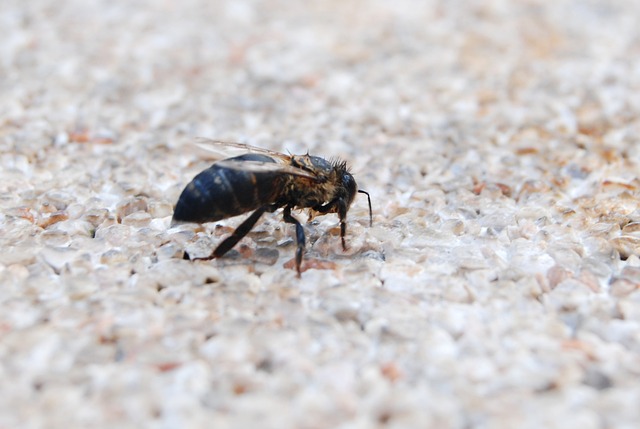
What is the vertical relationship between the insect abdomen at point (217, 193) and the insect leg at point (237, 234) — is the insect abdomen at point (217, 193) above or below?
above

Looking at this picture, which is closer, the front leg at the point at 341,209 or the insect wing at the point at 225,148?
the front leg at the point at 341,209

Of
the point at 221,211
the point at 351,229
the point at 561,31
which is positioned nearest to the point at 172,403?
the point at 221,211

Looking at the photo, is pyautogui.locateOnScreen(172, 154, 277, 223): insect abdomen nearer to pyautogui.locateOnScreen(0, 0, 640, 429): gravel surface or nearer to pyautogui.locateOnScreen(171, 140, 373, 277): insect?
pyautogui.locateOnScreen(171, 140, 373, 277): insect

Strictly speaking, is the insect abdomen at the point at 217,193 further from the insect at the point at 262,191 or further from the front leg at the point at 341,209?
the front leg at the point at 341,209

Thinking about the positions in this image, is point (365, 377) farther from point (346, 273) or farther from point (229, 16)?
point (229, 16)

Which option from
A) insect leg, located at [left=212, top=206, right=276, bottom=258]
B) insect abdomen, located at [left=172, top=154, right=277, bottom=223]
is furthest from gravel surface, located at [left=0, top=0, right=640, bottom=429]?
insect abdomen, located at [left=172, top=154, right=277, bottom=223]

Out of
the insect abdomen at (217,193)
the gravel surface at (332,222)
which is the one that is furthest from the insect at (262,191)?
the gravel surface at (332,222)

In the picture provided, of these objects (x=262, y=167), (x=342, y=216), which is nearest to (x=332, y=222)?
(x=342, y=216)

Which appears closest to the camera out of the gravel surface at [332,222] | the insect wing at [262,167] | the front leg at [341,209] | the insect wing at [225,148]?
the gravel surface at [332,222]
